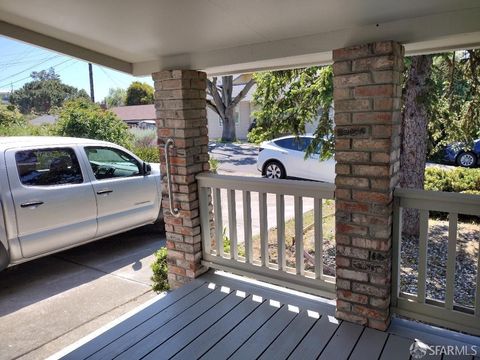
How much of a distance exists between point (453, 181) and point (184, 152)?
6024 mm

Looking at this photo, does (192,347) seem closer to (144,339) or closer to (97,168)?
(144,339)

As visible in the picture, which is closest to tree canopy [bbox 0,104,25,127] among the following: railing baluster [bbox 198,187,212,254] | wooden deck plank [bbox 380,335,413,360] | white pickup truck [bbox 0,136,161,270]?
white pickup truck [bbox 0,136,161,270]

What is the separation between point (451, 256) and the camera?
2.25m

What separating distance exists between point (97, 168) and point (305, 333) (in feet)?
11.0

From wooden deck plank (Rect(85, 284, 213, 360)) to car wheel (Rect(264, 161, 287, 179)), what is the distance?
723 centimetres

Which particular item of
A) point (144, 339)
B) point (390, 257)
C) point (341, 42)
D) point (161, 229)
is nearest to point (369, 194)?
point (390, 257)

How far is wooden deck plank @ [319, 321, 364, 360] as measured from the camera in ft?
7.11

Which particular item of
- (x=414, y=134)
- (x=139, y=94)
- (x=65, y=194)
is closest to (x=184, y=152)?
(x=65, y=194)

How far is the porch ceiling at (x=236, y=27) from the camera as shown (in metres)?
1.96

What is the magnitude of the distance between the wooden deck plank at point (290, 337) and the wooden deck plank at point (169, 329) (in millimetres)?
619

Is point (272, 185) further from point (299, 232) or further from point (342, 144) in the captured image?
point (342, 144)

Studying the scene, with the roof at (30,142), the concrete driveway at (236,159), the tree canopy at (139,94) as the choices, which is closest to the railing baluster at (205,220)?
the roof at (30,142)

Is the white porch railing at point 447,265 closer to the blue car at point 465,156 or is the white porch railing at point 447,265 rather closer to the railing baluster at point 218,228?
the railing baluster at point 218,228

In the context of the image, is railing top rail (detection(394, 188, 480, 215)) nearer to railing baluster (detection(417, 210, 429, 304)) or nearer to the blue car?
railing baluster (detection(417, 210, 429, 304))
